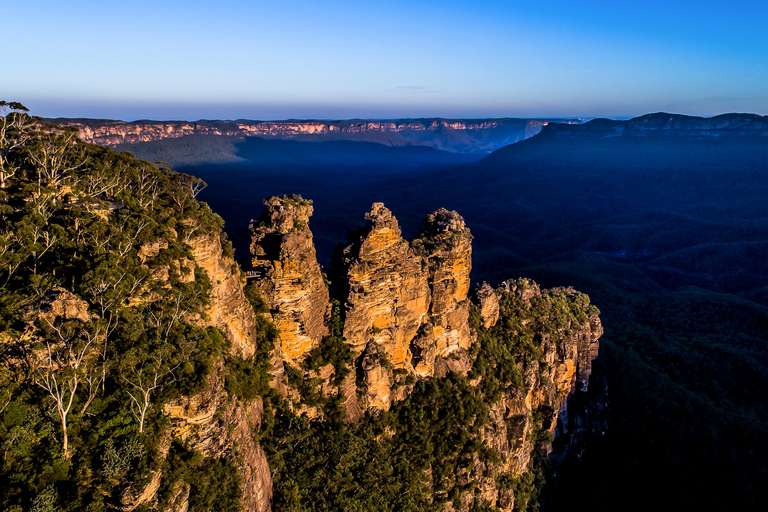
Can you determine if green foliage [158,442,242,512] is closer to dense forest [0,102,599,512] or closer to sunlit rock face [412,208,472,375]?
dense forest [0,102,599,512]

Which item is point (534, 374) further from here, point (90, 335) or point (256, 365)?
point (90, 335)

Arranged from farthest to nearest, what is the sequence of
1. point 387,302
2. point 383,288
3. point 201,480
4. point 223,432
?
point 387,302 → point 383,288 → point 223,432 → point 201,480

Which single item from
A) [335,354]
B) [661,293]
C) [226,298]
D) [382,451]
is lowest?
[661,293]

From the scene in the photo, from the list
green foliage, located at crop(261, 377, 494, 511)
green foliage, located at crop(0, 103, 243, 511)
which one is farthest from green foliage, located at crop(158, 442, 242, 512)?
green foliage, located at crop(261, 377, 494, 511)

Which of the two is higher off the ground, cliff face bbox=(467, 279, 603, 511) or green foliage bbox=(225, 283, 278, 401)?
green foliage bbox=(225, 283, 278, 401)

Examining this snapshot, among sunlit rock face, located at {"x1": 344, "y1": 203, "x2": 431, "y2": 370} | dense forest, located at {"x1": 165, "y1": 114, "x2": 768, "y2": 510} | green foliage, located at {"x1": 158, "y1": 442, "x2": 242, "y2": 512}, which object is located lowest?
dense forest, located at {"x1": 165, "y1": 114, "x2": 768, "y2": 510}

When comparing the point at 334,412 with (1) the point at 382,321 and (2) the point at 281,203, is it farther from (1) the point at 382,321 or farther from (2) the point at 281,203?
(2) the point at 281,203

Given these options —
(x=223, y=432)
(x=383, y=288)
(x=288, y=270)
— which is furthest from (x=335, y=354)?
(x=223, y=432)

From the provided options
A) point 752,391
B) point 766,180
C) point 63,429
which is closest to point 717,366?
point 752,391
